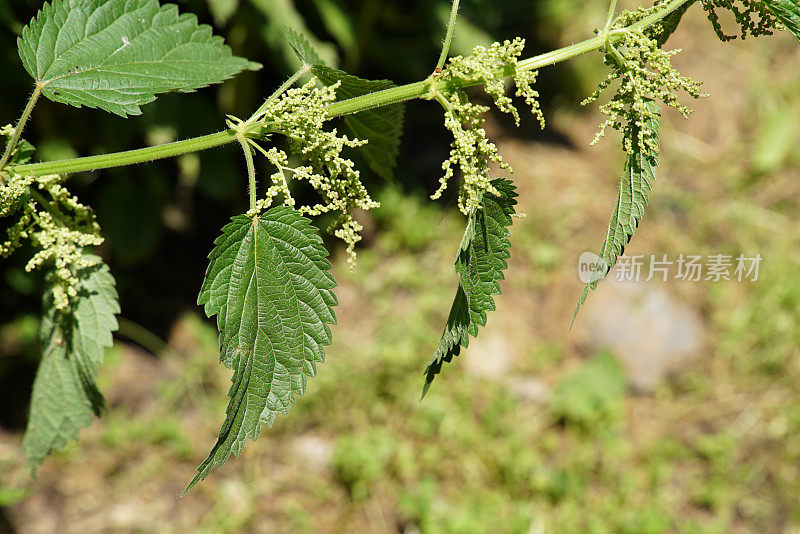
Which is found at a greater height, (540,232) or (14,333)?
(540,232)

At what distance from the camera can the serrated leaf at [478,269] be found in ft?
3.85

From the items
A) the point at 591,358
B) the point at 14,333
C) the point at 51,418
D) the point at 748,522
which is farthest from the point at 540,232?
the point at 51,418

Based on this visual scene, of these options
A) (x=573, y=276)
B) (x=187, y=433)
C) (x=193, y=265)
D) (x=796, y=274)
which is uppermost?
(x=796, y=274)

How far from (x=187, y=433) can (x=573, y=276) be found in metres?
2.58

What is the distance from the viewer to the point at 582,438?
3834 millimetres

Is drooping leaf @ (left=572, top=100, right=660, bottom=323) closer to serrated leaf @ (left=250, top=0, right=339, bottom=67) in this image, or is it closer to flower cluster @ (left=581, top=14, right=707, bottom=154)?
flower cluster @ (left=581, top=14, right=707, bottom=154)

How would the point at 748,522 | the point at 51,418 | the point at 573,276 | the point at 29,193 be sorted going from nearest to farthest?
1. the point at 29,193
2. the point at 51,418
3. the point at 748,522
4. the point at 573,276

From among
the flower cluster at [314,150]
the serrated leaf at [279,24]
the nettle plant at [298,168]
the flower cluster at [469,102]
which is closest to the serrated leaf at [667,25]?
the nettle plant at [298,168]

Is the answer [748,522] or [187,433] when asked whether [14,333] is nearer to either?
[187,433]

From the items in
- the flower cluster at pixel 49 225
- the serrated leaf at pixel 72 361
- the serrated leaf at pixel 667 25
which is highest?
the serrated leaf at pixel 667 25

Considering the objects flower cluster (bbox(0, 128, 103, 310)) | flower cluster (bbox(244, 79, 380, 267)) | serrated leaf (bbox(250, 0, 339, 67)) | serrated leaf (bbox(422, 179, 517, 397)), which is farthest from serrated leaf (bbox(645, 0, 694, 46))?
serrated leaf (bbox(250, 0, 339, 67))

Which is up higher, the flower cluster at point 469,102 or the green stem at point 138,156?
the flower cluster at point 469,102

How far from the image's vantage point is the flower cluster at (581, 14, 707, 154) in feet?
3.79

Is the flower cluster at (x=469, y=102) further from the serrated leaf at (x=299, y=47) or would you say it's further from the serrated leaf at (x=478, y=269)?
the serrated leaf at (x=299, y=47)
